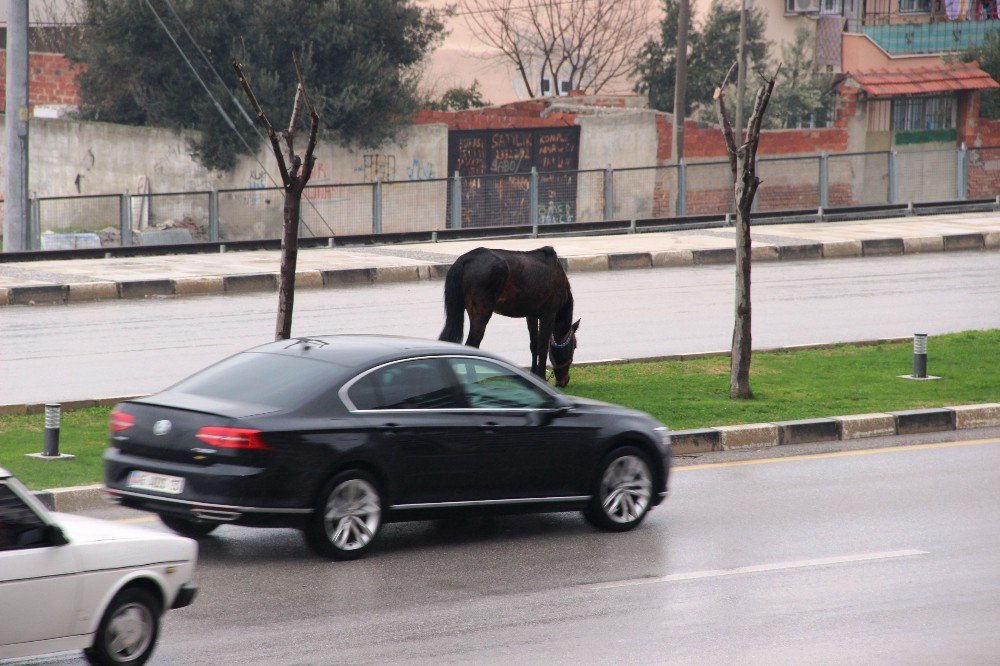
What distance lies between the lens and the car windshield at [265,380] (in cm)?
914

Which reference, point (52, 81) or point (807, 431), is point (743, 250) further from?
point (52, 81)

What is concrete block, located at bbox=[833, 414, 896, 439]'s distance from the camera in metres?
13.9

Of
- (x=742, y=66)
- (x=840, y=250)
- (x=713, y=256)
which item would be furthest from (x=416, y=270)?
(x=742, y=66)

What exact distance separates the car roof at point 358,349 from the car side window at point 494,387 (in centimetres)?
9

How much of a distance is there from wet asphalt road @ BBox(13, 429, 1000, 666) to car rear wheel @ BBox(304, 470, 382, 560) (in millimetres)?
113

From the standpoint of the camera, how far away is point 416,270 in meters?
25.7

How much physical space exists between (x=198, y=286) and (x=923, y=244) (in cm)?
1499

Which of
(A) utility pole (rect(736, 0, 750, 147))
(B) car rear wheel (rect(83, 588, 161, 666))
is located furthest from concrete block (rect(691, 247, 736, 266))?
(B) car rear wheel (rect(83, 588, 161, 666))

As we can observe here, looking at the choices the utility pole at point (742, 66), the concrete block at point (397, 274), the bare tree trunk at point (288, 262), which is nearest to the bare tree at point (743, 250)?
the bare tree trunk at point (288, 262)

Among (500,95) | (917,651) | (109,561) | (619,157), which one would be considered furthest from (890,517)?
(500,95)

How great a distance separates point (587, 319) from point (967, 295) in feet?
22.1

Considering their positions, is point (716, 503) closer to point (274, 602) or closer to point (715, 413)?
point (715, 413)

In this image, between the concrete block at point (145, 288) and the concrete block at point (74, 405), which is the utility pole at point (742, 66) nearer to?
the concrete block at point (145, 288)

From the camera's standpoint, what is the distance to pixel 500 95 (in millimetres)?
61750
